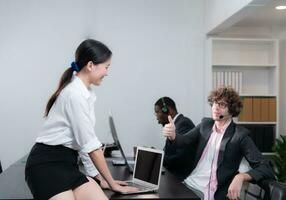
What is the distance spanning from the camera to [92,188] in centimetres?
189

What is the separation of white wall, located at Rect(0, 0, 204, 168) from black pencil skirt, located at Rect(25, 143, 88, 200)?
9.06 ft

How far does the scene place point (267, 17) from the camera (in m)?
4.62

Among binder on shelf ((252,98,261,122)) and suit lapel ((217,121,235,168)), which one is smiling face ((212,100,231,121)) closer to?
suit lapel ((217,121,235,168))

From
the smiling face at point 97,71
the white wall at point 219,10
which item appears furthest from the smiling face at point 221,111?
the smiling face at point 97,71

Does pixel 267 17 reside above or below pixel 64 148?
above

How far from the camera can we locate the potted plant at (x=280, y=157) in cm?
452

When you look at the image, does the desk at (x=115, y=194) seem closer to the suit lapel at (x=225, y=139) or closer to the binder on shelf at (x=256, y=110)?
the suit lapel at (x=225, y=139)

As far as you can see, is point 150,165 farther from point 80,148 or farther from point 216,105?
point 216,105

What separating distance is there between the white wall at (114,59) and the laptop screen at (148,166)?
2.19 m

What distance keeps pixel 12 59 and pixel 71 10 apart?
854mm

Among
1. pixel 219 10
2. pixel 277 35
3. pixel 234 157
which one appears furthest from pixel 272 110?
pixel 234 157

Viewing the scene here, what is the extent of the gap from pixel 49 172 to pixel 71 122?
24cm

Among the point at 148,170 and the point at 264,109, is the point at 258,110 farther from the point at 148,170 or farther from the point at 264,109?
the point at 148,170

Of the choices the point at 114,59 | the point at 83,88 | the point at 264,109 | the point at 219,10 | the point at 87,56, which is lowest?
the point at 264,109
